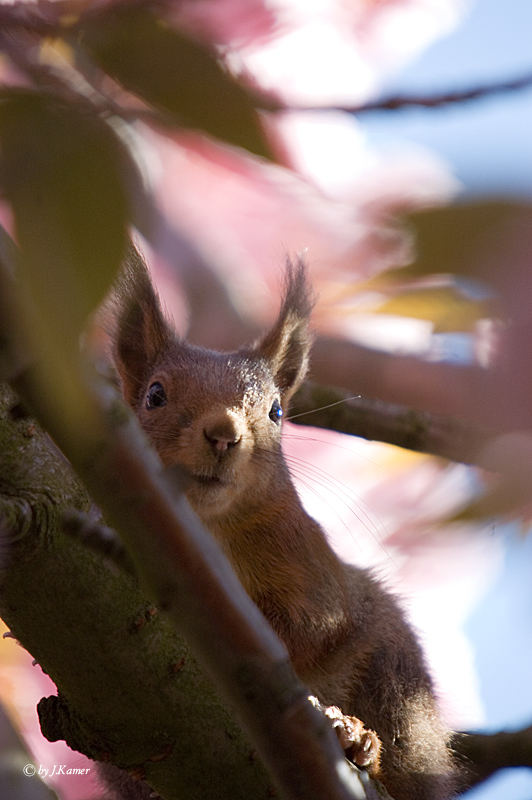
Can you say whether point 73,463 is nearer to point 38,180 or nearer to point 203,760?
point 38,180

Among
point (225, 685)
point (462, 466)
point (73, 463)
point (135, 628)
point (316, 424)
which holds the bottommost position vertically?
point (225, 685)

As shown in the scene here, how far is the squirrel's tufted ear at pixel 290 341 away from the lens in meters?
2.91

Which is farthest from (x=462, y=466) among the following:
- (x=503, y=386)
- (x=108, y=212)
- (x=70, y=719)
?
(x=108, y=212)

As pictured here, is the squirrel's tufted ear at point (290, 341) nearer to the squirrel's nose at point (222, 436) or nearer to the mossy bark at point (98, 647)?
the squirrel's nose at point (222, 436)

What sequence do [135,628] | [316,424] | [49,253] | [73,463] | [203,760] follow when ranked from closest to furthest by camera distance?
[49,253] < [73,463] < [135,628] < [203,760] < [316,424]

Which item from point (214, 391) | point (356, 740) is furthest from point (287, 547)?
point (356, 740)

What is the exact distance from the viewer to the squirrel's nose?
231 cm

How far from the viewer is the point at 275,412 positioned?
282 cm

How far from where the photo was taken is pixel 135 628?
1572 millimetres

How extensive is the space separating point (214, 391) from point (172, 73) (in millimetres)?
2092

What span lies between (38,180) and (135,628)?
118 centimetres

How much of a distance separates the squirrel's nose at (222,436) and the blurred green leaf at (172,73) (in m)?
1.71

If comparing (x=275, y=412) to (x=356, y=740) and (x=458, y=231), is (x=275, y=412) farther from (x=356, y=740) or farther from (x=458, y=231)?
(x=458, y=231)

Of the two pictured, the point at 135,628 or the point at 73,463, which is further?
the point at 135,628
